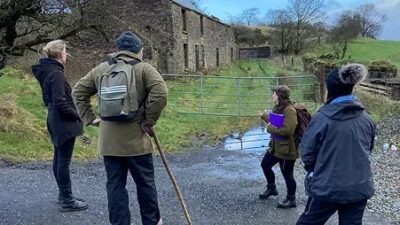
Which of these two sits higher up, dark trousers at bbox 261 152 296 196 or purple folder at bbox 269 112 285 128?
purple folder at bbox 269 112 285 128

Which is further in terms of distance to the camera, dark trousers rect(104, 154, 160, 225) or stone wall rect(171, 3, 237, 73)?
stone wall rect(171, 3, 237, 73)

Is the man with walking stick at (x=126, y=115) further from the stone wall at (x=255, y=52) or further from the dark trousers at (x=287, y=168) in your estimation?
the stone wall at (x=255, y=52)

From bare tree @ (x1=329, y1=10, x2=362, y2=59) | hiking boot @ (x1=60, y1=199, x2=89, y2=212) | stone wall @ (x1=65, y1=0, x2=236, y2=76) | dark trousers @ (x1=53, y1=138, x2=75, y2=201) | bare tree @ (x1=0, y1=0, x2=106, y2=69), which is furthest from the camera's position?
bare tree @ (x1=329, y1=10, x2=362, y2=59)

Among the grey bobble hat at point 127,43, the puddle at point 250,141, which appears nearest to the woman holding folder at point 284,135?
the grey bobble hat at point 127,43

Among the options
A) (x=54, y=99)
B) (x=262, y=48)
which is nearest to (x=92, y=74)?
(x=54, y=99)

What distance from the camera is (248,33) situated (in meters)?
63.4

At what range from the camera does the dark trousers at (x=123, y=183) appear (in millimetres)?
4454

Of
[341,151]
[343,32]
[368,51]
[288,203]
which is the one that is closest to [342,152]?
[341,151]

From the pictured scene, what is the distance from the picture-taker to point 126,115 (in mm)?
4219

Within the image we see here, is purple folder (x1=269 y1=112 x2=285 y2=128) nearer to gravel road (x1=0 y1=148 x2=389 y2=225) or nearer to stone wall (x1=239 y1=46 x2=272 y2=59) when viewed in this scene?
gravel road (x1=0 y1=148 x2=389 y2=225)

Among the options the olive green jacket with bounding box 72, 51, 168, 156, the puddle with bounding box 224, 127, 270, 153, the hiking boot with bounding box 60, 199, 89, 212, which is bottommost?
the puddle with bounding box 224, 127, 270, 153

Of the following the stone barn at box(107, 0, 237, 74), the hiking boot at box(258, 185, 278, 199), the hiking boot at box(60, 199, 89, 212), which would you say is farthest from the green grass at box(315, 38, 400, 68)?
the hiking boot at box(60, 199, 89, 212)

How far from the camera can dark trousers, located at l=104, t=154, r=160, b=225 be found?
4.45 metres

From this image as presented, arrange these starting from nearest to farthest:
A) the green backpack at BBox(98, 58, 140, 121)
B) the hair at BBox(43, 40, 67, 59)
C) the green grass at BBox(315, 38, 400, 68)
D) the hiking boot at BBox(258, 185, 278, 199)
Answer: the green backpack at BBox(98, 58, 140, 121) < the hair at BBox(43, 40, 67, 59) < the hiking boot at BBox(258, 185, 278, 199) < the green grass at BBox(315, 38, 400, 68)
